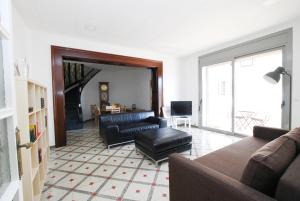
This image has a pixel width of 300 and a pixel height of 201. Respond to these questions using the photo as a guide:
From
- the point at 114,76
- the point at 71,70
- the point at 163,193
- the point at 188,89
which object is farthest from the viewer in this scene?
the point at 114,76

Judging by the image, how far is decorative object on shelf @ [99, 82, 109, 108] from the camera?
759 cm

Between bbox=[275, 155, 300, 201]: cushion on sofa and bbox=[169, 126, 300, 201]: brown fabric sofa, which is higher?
bbox=[275, 155, 300, 201]: cushion on sofa

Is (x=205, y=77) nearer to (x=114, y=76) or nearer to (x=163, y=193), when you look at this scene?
(x=163, y=193)

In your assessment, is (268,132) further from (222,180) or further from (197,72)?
(197,72)

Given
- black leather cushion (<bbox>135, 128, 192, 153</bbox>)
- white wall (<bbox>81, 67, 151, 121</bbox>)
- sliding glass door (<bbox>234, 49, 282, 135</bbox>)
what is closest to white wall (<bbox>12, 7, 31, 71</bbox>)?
black leather cushion (<bbox>135, 128, 192, 153</bbox>)

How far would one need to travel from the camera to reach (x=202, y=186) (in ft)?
3.57

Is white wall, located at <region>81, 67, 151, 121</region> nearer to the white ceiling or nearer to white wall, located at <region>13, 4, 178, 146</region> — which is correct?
white wall, located at <region>13, 4, 178, 146</region>

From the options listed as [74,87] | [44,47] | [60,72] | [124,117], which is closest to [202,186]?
[124,117]

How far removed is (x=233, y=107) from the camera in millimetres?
4043

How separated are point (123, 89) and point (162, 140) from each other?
20.7 ft

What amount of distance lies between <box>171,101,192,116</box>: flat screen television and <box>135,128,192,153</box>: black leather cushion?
2122 millimetres

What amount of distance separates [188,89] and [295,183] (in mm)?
4735

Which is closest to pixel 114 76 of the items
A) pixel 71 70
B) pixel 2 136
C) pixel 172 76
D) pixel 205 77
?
pixel 71 70

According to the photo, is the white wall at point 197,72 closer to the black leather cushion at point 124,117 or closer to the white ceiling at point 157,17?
the white ceiling at point 157,17
